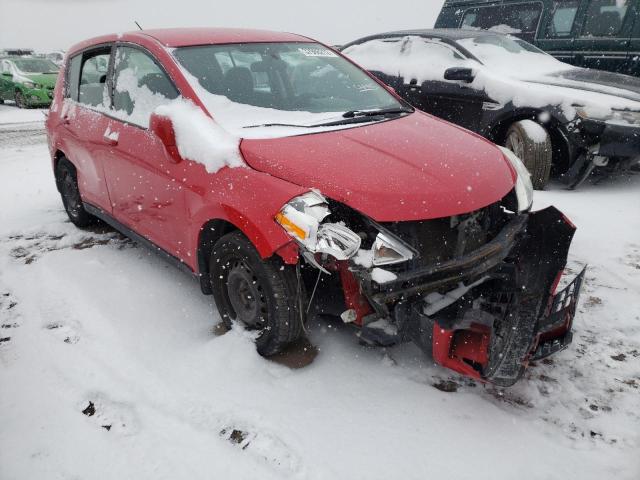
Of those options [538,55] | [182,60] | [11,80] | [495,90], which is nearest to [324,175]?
[182,60]

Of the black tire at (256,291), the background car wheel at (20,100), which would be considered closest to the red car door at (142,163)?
the black tire at (256,291)

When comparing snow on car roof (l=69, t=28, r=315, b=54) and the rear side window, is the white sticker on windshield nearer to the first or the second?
snow on car roof (l=69, t=28, r=315, b=54)

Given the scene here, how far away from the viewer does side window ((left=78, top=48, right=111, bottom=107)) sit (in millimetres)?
3551

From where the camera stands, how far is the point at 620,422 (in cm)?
213

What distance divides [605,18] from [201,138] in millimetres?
6607

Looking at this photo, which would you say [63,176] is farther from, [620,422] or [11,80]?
[11,80]

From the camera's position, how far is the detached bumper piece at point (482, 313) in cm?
204

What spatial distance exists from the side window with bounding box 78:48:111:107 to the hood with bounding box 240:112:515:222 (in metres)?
1.75

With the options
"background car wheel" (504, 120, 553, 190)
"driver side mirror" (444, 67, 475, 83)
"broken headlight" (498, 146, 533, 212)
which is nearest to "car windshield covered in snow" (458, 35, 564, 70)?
"driver side mirror" (444, 67, 475, 83)

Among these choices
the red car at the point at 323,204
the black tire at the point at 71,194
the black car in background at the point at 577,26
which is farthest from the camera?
the black car in background at the point at 577,26

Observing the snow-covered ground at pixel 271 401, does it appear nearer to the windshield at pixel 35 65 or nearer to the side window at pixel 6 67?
the windshield at pixel 35 65

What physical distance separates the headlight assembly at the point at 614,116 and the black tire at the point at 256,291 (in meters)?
3.86

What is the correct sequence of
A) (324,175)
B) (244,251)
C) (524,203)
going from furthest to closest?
(524,203) < (244,251) < (324,175)

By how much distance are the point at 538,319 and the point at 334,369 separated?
39.8 inches
